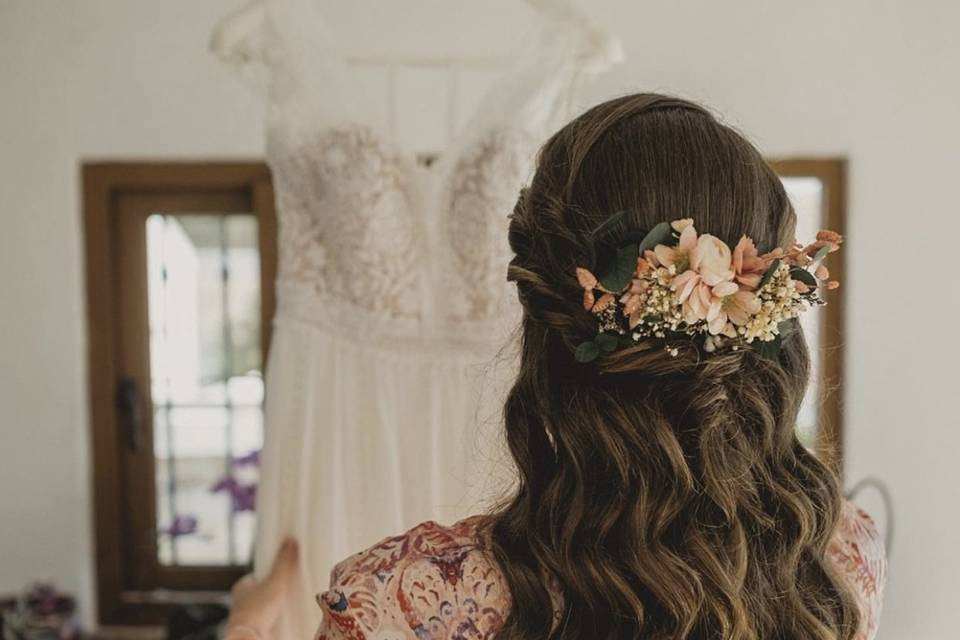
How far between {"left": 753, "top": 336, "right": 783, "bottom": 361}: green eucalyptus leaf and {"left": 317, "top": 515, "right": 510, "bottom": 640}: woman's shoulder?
10.0 inches

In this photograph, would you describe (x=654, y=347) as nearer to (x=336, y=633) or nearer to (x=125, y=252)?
(x=336, y=633)

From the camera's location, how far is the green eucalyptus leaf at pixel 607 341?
55 cm

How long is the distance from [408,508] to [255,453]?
2.77 feet

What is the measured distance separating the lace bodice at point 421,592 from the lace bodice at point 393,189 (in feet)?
1.40

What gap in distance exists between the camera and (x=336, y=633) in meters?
0.59

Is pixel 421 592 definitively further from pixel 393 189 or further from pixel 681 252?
pixel 393 189

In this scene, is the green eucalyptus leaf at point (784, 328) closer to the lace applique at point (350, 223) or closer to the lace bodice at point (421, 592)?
the lace bodice at point (421, 592)

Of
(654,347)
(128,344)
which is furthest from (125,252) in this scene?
(654,347)

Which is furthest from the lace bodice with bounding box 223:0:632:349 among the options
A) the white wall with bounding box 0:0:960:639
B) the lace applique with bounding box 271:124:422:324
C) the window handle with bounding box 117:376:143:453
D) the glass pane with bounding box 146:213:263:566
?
the window handle with bounding box 117:376:143:453

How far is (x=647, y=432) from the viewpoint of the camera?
0.57m

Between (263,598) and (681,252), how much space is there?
2.42ft

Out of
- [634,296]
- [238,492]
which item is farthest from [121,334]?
[634,296]

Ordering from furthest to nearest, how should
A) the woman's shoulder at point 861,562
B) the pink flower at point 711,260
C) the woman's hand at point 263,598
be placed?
1. the woman's hand at point 263,598
2. the woman's shoulder at point 861,562
3. the pink flower at point 711,260

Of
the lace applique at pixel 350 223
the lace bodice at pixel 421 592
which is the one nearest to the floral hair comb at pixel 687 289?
the lace bodice at pixel 421 592
